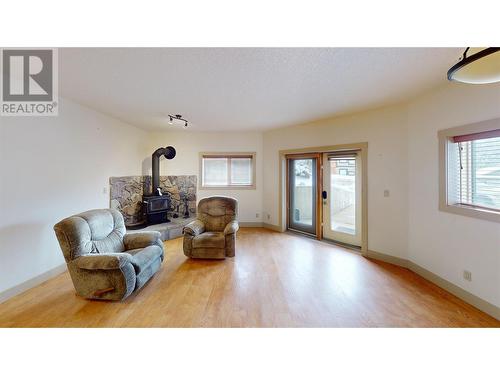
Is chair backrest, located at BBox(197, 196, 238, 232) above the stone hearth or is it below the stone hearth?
above

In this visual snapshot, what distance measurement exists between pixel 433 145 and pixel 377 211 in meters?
1.27

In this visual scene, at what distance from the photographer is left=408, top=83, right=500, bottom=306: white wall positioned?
2.12m

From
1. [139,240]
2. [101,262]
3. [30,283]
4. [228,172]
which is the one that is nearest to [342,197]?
[228,172]

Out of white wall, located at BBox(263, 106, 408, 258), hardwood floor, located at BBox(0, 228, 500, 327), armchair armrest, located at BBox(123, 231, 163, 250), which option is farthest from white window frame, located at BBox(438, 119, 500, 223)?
armchair armrest, located at BBox(123, 231, 163, 250)

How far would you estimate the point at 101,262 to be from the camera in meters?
2.21

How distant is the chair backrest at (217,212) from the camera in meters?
3.93

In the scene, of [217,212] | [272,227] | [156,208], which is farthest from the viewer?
[272,227]

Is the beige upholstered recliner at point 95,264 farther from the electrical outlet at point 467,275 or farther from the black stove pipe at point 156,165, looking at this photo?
the electrical outlet at point 467,275

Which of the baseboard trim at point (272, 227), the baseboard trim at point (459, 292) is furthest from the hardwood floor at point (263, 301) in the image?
the baseboard trim at point (272, 227)

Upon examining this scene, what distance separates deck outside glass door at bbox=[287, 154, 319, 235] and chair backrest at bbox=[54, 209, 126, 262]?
3645mm

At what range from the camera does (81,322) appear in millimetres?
1934

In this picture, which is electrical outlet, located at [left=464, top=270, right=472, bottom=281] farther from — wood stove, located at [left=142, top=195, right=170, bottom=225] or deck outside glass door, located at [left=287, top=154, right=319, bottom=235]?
wood stove, located at [left=142, top=195, right=170, bottom=225]

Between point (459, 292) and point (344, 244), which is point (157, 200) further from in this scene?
point (459, 292)

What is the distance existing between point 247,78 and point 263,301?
8.36 ft
